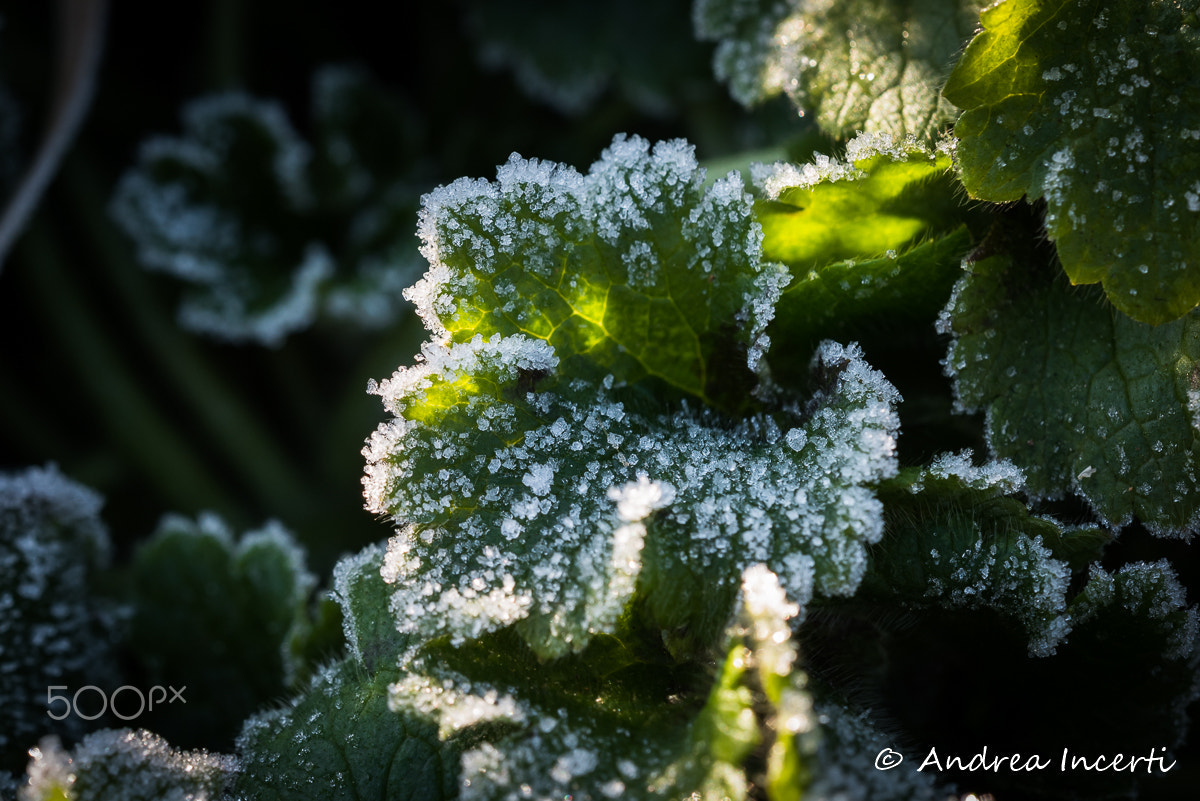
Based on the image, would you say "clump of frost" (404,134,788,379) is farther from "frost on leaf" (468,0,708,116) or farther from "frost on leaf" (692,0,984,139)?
"frost on leaf" (468,0,708,116)

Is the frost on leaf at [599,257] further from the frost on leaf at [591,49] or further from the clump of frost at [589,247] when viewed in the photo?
the frost on leaf at [591,49]

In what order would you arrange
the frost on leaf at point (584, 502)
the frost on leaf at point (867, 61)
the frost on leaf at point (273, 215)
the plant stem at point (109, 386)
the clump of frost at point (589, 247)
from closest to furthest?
the frost on leaf at point (584, 502) < the clump of frost at point (589, 247) < the frost on leaf at point (867, 61) < the frost on leaf at point (273, 215) < the plant stem at point (109, 386)

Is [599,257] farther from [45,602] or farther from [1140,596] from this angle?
[45,602]

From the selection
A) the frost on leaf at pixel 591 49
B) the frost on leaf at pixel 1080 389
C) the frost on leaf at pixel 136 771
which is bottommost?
the frost on leaf at pixel 136 771

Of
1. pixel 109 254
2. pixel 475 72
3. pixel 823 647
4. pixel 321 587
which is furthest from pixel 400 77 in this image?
pixel 823 647

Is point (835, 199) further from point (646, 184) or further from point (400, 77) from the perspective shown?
point (400, 77)

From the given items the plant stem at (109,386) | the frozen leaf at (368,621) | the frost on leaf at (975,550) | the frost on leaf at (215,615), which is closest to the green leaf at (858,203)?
the frost on leaf at (975,550)

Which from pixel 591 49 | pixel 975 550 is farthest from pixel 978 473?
pixel 591 49

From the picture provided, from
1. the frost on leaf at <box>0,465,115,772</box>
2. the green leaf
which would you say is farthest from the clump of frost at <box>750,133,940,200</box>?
the frost on leaf at <box>0,465,115,772</box>
